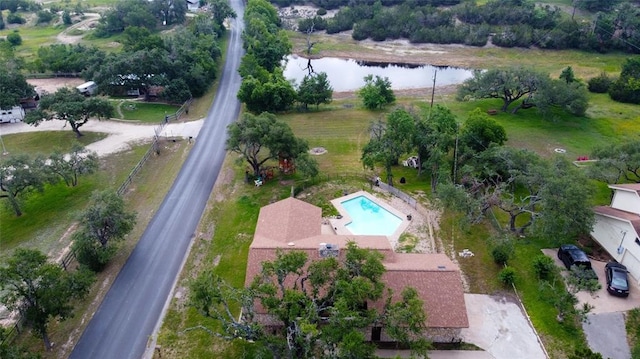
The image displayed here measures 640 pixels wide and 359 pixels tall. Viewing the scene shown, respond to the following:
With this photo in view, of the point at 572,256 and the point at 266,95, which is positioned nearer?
the point at 572,256

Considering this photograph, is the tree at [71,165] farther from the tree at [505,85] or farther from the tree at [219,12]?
the tree at [219,12]

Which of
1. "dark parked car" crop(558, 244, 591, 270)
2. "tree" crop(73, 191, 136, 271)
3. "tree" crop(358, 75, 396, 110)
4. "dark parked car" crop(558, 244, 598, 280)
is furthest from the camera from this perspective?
"tree" crop(358, 75, 396, 110)

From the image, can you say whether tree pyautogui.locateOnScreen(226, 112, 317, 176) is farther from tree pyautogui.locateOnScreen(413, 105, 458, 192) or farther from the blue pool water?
tree pyautogui.locateOnScreen(413, 105, 458, 192)

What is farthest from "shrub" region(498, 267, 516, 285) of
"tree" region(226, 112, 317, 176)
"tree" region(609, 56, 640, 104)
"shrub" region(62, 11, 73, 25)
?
"shrub" region(62, 11, 73, 25)

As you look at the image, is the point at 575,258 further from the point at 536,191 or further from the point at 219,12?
the point at 219,12

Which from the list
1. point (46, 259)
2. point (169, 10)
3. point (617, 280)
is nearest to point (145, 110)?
point (46, 259)

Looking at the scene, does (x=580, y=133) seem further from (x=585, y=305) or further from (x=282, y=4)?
(x=282, y=4)
